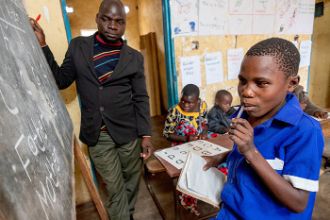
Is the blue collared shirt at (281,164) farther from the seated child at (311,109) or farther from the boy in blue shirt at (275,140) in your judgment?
the seated child at (311,109)

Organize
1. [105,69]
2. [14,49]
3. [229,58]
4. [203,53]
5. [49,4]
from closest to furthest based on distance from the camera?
[14,49] < [105,69] < [49,4] < [203,53] < [229,58]

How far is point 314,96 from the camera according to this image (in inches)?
179

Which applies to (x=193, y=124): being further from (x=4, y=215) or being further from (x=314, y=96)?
(x=314, y=96)

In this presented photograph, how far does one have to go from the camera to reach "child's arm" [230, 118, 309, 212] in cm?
64

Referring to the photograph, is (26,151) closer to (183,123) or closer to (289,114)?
(289,114)

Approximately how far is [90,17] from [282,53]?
5675 mm

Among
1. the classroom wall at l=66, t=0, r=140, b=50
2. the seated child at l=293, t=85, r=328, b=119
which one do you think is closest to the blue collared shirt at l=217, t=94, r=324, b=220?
the seated child at l=293, t=85, r=328, b=119

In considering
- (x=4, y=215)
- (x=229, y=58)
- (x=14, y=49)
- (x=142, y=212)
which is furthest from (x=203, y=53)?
(x=4, y=215)

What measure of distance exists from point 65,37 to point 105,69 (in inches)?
24.6

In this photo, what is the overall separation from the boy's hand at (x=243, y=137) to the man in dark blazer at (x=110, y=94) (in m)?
0.99

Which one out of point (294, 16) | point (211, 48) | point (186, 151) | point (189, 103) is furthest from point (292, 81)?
point (294, 16)

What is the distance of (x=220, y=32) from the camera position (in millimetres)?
2582

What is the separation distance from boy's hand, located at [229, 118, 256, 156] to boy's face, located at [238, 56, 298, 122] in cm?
8

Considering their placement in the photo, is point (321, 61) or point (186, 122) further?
point (321, 61)
